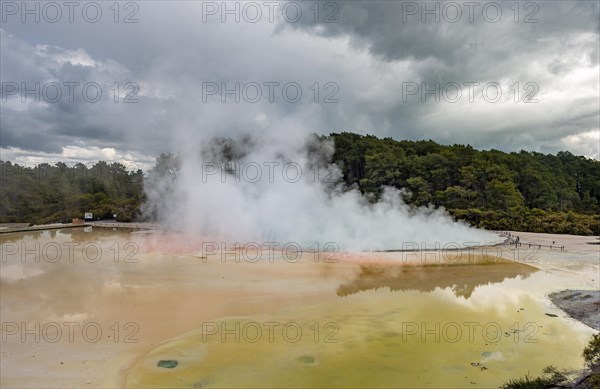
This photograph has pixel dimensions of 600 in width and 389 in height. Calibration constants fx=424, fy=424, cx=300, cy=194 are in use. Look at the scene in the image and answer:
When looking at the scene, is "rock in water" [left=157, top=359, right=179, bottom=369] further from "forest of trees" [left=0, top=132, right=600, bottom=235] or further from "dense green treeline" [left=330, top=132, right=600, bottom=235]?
"dense green treeline" [left=330, top=132, right=600, bottom=235]

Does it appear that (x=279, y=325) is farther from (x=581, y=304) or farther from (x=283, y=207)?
(x=283, y=207)

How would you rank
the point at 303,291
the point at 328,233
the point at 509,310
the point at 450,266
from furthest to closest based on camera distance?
1. the point at 328,233
2. the point at 450,266
3. the point at 303,291
4. the point at 509,310

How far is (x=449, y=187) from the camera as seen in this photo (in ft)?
120

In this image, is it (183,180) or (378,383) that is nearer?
(378,383)

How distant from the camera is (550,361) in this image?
326 inches

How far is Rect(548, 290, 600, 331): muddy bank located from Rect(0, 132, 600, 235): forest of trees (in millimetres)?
18702

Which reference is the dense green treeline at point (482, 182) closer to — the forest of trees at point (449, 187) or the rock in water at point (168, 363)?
the forest of trees at point (449, 187)

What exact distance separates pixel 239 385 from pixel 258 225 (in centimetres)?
1895

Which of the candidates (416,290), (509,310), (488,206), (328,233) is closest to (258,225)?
(328,233)

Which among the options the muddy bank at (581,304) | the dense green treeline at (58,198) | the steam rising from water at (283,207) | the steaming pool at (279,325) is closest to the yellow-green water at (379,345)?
the steaming pool at (279,325)

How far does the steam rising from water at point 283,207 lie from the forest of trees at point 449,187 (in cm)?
266

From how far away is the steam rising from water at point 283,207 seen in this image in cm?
2488

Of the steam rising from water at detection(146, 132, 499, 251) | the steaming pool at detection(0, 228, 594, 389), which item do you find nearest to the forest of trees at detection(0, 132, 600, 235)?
the steam rising from water at detection(146, 132, 499, 251)

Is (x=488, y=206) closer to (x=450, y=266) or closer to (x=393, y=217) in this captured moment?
(x=393, y=217)
